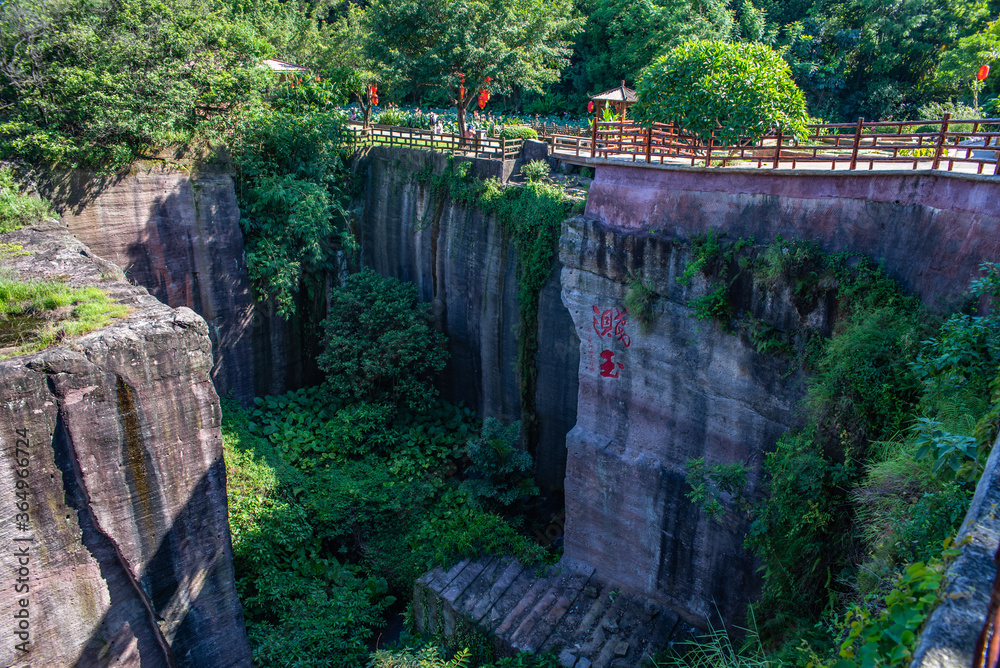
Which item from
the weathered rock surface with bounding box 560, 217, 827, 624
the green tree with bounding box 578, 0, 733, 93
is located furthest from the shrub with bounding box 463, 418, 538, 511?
the green tree with bounding box 578, 0, 733, 93

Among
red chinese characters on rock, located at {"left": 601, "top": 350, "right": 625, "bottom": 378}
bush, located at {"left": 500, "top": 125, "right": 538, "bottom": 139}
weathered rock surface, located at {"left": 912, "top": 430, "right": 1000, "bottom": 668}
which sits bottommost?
red chinese characters on rock, located at {"left": 601, "top": 350, "right": 625, "bottom": 378}

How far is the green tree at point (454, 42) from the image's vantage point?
52.7 ft

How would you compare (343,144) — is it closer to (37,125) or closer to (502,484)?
(37,125)

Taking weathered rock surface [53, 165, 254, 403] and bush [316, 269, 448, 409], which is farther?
bush [316, 269, 448, 409]

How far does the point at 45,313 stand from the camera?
27.1ft

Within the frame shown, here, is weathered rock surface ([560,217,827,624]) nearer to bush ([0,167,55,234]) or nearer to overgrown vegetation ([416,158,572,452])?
overgrown vegetation ([416,158,572,452])

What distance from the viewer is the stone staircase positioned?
9.96 m

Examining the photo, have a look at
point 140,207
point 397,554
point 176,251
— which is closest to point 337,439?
point 397,554

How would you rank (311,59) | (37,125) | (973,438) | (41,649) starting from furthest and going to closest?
(311,59) < (37,125) < (41,649) < (973,438)

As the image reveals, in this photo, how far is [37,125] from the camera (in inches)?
526

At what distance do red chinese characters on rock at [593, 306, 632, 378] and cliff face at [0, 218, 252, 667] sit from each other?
582cm

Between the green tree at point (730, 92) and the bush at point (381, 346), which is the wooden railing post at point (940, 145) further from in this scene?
the bush at point (381, 346)

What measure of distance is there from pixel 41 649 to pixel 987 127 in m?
20.9

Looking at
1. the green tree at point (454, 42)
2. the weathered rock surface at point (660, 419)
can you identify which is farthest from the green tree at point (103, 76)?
the weathered rock surface at point (660, 419)
